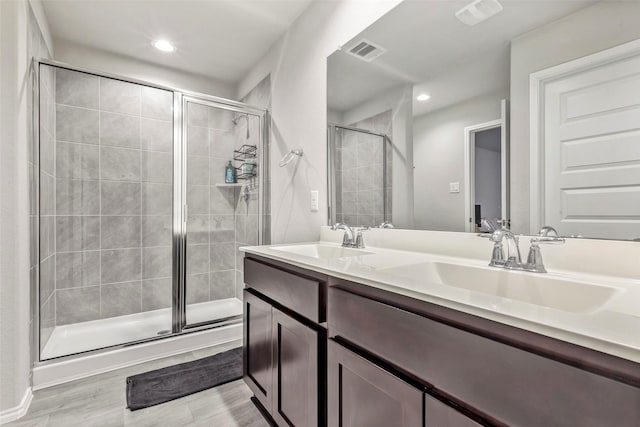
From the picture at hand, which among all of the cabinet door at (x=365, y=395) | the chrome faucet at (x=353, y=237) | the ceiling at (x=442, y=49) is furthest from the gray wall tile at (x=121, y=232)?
the cabinet door at (x=365, y=395)

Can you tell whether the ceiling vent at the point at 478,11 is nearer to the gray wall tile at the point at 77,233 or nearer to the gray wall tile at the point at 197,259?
the gray wall tile at the point at 197,259

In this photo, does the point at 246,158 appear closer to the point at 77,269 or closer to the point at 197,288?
the point at 197,288

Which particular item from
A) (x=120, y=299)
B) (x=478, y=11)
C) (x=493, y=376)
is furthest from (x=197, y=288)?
(x=478, y=11)

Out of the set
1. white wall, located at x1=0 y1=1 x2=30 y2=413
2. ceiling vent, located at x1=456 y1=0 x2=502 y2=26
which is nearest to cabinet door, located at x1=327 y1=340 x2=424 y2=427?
ceiling vent, located at x1=456 y1=0 x2=502 y2=26

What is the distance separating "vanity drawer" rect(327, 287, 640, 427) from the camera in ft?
1.41

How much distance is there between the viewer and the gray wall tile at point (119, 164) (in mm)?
2506

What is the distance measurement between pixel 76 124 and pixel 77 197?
581 millimetres

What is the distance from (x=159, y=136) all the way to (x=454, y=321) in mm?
2715

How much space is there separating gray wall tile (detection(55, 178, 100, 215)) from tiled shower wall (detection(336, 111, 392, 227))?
2.06 m

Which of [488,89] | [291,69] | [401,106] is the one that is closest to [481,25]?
[488,89]

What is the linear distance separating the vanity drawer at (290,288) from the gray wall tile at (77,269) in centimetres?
177

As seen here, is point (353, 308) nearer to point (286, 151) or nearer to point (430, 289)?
point (430, 289)

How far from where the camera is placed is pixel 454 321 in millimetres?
627

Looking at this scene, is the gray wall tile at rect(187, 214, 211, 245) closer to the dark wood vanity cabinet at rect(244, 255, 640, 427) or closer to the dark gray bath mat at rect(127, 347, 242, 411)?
the dark gray bath mat at rect(127, 347, 242, 411)
